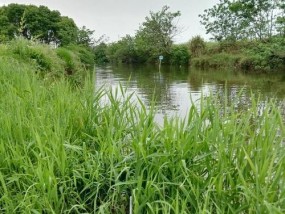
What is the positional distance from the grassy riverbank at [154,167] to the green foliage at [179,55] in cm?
2490

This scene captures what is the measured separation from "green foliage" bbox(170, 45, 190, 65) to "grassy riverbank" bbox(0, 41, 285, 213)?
980 inches

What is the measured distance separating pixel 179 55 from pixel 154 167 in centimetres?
2585

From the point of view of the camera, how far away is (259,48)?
17.5 metres

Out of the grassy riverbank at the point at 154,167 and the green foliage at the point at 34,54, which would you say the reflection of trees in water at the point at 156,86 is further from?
the green foliage at the point at 34,54

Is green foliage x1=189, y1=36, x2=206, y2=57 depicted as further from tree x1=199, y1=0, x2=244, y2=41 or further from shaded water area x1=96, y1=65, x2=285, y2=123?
shaded water area x1=96, y1=65, x2=285, y2=123

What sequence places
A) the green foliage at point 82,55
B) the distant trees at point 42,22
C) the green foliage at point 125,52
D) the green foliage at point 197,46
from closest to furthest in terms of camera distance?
the green foliage at point 82,55 → the green foliage at point 197,46 → the distant trees at point 42,22 → the green foliage at point 125,52

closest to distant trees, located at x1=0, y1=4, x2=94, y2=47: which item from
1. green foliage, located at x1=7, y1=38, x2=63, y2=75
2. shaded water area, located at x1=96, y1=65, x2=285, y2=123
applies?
shaded water area, located at x1=96, y1=65, x2=285, y2=123

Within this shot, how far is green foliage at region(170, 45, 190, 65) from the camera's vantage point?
86.9ft

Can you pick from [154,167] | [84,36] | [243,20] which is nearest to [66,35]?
[84,36]

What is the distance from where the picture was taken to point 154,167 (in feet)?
5.52

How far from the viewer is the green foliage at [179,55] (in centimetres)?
2650

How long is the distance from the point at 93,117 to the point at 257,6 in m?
20.0

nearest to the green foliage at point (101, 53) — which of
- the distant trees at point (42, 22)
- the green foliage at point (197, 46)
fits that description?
the distant trees at point (42, 22)

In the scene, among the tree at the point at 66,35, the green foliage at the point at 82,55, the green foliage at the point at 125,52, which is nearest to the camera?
the green foliage at the point at 82,55
